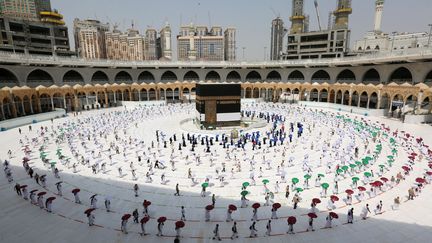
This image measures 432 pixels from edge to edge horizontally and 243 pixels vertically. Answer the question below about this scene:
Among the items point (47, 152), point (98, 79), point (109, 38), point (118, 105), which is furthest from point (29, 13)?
point (47, 152)

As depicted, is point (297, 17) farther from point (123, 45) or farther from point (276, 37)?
point (123, 45)

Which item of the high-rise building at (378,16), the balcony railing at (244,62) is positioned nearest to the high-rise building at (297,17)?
the high-rise building at (378,16)

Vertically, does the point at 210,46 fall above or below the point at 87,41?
above

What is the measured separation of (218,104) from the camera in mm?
29641

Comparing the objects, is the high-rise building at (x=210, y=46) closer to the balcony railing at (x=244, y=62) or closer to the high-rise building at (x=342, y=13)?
the high-rise building at (x=342, y=13)

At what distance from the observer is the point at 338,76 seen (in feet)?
169

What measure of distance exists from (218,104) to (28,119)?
27.1 m

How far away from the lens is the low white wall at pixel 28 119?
30.0 metres

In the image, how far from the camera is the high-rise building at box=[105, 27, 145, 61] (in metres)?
120

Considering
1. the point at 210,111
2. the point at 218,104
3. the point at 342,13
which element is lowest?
the point at 210,111

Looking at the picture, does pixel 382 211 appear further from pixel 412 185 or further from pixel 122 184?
pixel 122 184

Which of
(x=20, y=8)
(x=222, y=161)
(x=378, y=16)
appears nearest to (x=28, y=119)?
(x=222, y=161)

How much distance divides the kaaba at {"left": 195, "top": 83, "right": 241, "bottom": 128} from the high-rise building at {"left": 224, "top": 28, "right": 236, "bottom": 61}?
12319 centimetres

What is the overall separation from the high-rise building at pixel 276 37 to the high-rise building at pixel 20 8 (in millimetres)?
114928
